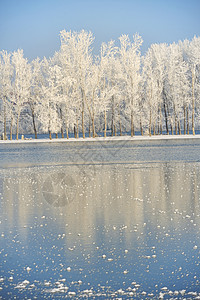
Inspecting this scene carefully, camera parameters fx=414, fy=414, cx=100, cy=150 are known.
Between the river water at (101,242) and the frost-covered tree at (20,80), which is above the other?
the frost-covered tree at (20,80)

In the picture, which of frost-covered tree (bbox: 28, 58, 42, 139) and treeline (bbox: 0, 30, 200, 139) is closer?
treeline (bbox: 0, 30, 200, 139)

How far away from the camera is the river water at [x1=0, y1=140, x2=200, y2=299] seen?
6387 millimetres

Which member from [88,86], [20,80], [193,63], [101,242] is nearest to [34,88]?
[20,80]

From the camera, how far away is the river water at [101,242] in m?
6.39

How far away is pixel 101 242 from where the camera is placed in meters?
8.55

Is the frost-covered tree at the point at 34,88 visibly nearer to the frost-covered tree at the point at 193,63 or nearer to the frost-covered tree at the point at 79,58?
the frost-covered tree at the point at 79,58

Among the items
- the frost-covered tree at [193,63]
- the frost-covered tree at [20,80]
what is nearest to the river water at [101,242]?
the frost-covered tree at [20,80]

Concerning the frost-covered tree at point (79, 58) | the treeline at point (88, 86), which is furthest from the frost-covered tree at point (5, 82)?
the frost-covered tree at point (79, 58)

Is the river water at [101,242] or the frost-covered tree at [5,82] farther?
the frost-covered tree at [5,82]

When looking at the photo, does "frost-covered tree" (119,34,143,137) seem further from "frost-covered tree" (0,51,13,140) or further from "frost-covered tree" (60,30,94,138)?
"frost-covered tree" (0,51,13,140)

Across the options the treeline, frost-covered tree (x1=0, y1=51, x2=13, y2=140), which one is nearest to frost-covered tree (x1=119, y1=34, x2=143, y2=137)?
the treeline

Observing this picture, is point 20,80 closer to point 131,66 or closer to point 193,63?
point 131,66

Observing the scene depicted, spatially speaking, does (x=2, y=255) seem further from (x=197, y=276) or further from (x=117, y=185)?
(x=117, y=185)

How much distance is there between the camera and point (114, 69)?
230 ft
